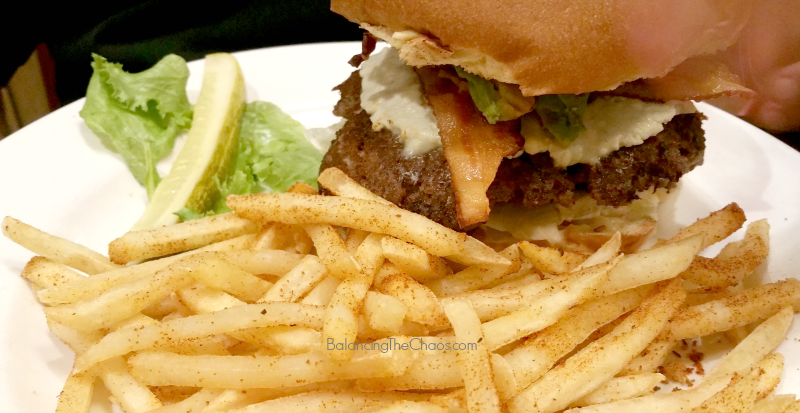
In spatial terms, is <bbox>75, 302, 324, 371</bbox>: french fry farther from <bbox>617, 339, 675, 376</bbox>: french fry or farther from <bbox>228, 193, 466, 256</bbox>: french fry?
<bbox>617, 339, 675, 376</bbox>: french fry

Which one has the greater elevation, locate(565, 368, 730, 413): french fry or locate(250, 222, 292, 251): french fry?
locate(250, 222, 292, 251): french fry

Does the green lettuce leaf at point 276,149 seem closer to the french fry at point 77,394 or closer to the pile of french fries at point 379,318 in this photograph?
the pile of french fries at point 379,318

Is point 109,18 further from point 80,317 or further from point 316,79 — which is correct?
point 80,317

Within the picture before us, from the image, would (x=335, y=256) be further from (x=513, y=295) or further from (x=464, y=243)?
(x=513, y=295)

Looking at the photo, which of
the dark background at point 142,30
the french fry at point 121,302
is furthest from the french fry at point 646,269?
the dark background at point 142,30

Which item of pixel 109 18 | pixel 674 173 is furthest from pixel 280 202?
pixel 109 18

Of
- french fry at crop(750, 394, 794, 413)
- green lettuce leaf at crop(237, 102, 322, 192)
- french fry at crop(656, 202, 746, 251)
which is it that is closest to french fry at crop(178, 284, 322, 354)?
green lettuce leaf at crop(237, 102, 322, 192)

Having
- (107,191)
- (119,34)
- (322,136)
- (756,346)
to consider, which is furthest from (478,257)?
(119,34)

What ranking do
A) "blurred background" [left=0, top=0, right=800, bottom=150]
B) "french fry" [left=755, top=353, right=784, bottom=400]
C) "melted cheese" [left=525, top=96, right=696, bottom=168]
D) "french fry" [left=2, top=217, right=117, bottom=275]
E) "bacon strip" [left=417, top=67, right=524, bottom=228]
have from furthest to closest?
"blurred background" [left=0, top=0, right=800, bottom=150]
"melted cheese" [left=525, top=96, right=696, bottom=168]
"bacon strip" [left=417, top=67, right=524, bottom=228]
"french fry" [left=2, top=217, right=117, bottom=275]
"french fry" [left=755, top=353, right=784, bottom=400]
